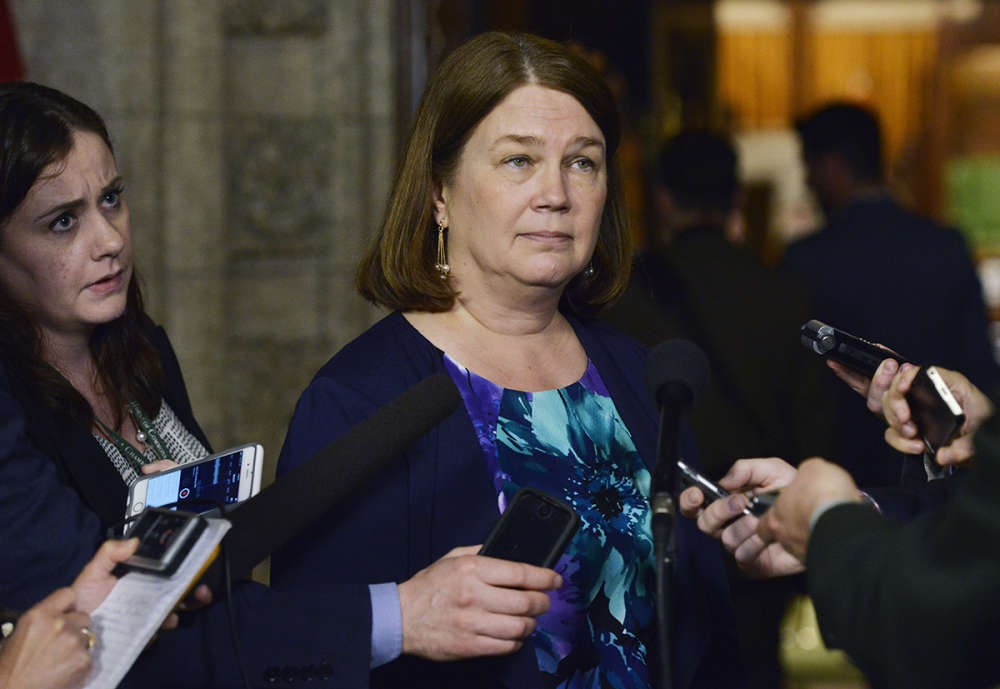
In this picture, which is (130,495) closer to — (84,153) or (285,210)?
(84,153)

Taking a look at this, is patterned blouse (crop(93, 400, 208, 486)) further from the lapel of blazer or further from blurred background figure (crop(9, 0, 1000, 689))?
blurred background figure (crop(9, 0, 1000, 689))

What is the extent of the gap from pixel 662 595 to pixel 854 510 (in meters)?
0.27

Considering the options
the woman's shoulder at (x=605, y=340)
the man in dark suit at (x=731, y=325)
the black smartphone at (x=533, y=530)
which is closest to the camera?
the black smartphone at (x=533, y=530)

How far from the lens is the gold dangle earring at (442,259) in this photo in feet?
7.51

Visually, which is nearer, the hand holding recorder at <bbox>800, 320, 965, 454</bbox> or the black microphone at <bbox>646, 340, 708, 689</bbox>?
the black microphone at <bbox>646, 340, 708, 689</bbox>

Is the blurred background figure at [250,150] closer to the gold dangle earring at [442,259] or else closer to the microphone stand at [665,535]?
the gold dangle earring at [442,259]

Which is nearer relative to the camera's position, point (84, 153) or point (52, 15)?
point (84, 153)

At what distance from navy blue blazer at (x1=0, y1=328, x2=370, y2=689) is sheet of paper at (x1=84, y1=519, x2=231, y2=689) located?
0.19m

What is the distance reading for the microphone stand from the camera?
4.89ft

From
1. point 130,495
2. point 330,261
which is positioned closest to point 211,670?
point 130,495

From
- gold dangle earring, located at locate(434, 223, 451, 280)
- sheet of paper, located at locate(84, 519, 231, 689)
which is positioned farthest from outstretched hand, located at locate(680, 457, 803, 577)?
sheet of paper, located at locate(84, 519, 231, 689)

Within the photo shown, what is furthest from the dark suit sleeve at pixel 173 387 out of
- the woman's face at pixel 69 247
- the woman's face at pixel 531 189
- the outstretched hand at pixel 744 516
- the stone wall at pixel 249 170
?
the stone wall at pixel 249 170

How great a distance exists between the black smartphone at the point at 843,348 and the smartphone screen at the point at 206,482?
863 millimetres

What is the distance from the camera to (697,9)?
25.8ft
